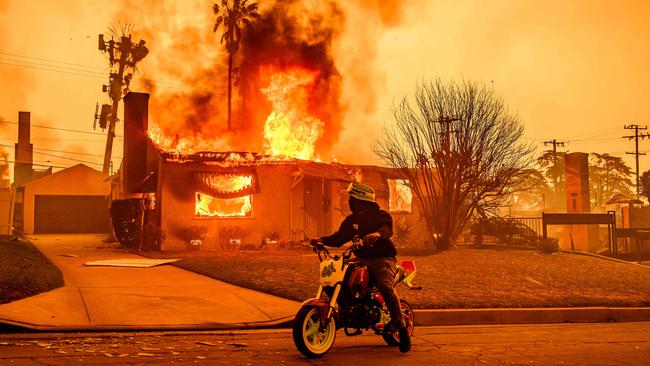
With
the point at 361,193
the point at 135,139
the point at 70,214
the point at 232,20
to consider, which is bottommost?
the point at 361,193

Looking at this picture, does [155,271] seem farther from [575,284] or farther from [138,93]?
[138,93]

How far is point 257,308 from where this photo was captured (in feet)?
32.5

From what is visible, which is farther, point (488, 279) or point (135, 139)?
point (135, 139)

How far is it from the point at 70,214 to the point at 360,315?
41.1m

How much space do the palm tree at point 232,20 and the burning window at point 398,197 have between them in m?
10.9

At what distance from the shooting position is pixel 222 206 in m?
24.0

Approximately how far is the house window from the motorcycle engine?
664 inches

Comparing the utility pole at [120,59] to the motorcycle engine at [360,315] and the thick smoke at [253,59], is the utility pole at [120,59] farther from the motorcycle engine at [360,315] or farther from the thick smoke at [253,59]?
the motorcycle engine at [360,315]

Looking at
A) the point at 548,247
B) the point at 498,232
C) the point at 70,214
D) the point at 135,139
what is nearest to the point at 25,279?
the point at 548,247

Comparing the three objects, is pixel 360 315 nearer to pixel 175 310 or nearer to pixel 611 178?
pixel 175 310

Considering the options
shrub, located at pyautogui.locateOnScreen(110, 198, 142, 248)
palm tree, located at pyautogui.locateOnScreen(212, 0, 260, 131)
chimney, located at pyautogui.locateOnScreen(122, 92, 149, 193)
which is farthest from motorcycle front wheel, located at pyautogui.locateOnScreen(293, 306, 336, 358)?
palm tree, located at pyautogui.locateOnScreen(212, 0, 260, 131)

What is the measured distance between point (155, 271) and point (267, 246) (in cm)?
989

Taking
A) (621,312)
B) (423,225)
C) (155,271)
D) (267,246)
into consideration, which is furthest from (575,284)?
(423,225)

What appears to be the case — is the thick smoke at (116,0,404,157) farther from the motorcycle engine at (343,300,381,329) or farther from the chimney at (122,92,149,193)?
the motorcycle engine at (343,300,381,329)
